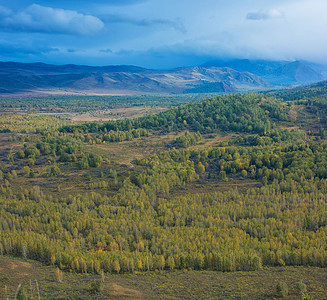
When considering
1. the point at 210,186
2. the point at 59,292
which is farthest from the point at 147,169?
the point at 59,292

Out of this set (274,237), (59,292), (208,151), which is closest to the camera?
(59,292)

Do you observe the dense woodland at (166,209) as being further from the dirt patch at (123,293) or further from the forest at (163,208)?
the dirt patch at (123,293)

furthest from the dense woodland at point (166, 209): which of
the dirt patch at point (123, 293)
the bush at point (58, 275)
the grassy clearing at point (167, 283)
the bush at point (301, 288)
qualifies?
the bush at point (301, 288)

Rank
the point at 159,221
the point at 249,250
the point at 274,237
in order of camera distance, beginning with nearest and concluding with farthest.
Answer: the point at 249,250 < the point at 274,237 < the point at 159,221

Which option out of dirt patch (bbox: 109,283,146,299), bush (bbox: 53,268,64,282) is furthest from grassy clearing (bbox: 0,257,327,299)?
bush (bbox: 53,268,64,282)

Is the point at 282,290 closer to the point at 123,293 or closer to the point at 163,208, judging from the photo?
the point at 123,293

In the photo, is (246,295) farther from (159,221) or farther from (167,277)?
(159,221)
